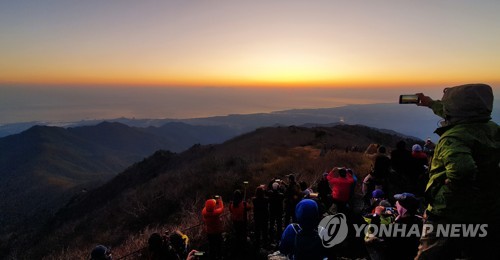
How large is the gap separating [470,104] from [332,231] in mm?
3276

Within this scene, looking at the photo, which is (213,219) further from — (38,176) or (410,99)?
(38,176)

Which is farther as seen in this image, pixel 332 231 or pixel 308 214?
pixel 332 231

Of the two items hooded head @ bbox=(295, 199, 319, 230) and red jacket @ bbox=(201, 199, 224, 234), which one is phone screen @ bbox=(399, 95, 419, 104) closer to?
hooded head @ bbox=(295, 199, 319, 230)

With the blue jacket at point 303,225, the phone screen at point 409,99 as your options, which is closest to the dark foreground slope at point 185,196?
the blue jacket at point 303,225

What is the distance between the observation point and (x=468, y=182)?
2.75 m

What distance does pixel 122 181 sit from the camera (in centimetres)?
4694

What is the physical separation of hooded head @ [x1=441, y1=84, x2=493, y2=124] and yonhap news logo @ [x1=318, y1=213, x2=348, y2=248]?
2.82m

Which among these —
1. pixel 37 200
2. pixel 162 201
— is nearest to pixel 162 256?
pixel 162 201

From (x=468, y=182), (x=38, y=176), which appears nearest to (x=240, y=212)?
(x=468, y=182)

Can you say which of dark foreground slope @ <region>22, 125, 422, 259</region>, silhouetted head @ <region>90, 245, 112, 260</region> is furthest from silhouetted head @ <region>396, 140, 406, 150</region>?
silhouetted head @ <region>90, 245, 112, 260</region>

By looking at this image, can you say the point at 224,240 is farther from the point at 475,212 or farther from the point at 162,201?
the point at 162,201

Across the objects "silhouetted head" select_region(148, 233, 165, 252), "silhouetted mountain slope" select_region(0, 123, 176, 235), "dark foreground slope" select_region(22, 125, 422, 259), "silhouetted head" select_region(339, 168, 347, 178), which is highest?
"silhouetted head" select_region(339, 168, 347, 178)

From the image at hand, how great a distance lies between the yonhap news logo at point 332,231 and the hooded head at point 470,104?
282 cm

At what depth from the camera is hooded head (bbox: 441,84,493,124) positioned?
2893 millimetres
